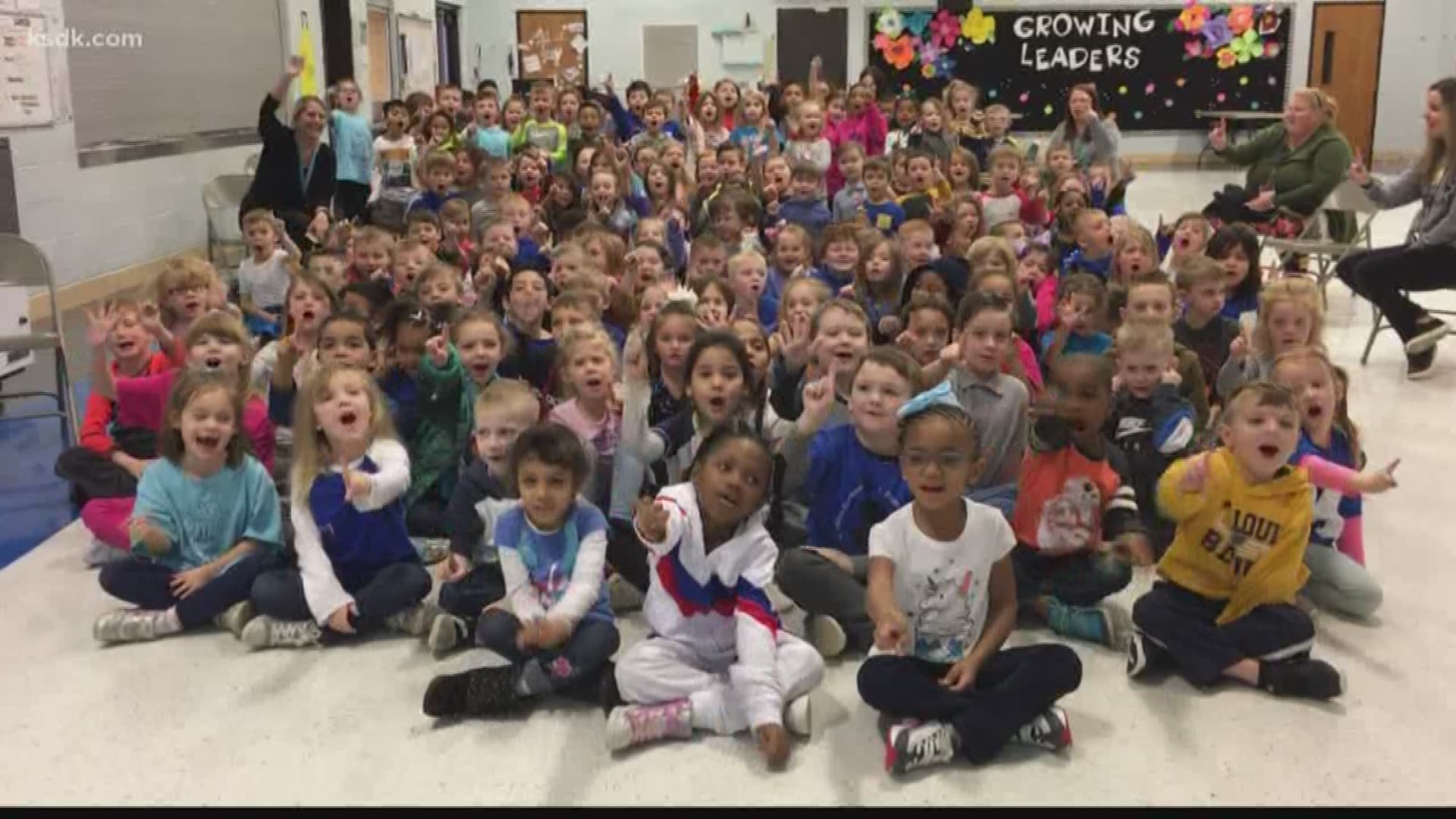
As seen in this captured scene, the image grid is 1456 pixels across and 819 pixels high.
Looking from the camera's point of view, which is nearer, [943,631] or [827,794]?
[827,794]

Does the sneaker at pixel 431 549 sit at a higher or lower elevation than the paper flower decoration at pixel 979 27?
lower

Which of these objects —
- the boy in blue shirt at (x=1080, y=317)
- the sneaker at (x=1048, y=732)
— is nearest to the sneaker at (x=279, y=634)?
the sneaker at (x=1048, y=732)

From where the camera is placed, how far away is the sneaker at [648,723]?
2.40m

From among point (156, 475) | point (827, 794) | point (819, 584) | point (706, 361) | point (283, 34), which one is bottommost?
point (827, 794)

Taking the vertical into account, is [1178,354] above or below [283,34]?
below

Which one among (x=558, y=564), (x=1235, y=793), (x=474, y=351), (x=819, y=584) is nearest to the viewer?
(x=1235, y=793)

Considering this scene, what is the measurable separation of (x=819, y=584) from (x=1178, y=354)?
1.57 metres

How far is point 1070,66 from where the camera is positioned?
53.7 feet

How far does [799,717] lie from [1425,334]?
443cm

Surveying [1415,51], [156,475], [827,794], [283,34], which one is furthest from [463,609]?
[1415,51]

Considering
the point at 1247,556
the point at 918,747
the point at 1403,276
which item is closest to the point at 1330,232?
the point at 1403,276

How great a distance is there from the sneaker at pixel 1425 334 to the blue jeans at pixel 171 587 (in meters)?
A: 5.03

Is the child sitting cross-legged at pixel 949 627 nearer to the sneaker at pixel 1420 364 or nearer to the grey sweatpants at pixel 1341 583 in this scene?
the grey sweatpants at pixel 1341 583

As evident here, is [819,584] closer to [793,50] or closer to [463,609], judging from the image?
[463,609]
